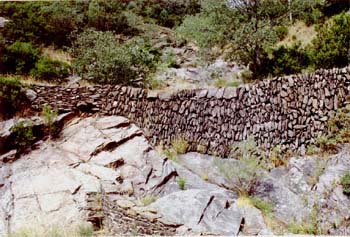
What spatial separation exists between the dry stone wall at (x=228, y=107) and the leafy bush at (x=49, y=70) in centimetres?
412

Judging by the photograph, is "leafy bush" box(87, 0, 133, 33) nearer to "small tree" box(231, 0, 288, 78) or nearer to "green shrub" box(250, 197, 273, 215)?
"small tree" box(231, 0, 288, 78)

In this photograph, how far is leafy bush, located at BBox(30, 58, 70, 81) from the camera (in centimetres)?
1588

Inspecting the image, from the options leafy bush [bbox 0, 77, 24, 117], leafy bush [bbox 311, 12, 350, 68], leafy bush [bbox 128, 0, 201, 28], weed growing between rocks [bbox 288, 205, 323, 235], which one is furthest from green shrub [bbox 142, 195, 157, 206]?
leafy bush [bbox 128, 0, 201, 28]

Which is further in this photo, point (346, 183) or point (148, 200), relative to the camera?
point (148, 200)

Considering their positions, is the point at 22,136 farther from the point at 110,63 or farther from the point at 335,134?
the point at 335,134

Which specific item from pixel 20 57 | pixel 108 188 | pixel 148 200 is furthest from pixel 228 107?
pixel 20 57

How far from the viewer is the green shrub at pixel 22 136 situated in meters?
10.9

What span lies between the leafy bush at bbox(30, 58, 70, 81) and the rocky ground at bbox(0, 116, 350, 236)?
4.95 meters

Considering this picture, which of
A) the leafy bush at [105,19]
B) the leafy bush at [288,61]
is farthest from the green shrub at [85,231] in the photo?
the leafy bush at [105,19]

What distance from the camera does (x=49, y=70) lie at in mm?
16312

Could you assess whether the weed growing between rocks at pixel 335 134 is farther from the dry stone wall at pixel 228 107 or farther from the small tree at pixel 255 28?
the small tree at pixel 255 28

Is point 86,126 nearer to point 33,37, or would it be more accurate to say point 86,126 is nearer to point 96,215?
point 96,215

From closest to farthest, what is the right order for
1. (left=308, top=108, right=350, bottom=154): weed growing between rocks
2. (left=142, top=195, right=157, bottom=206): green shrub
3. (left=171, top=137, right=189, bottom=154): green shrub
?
(left=142, top=195, right=157, bottom=206): green shrub < (left=308, top=108, right=350, bottom=154): weed growing between rocks < (left=171, top=137, right=189, bottom=154): green shrub

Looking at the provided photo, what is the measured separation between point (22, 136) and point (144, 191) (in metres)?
3.71
